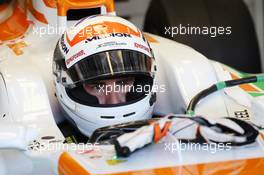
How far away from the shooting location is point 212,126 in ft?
4.94

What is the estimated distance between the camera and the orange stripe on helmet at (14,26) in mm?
2246

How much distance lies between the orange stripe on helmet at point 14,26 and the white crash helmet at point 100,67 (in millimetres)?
417

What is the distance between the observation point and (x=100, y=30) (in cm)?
182

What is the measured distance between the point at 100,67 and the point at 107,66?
0.02 metres

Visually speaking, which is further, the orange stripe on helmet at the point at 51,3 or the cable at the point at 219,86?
the orange stripe on helmet at the point at 51,3

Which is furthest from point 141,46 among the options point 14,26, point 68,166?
point 14,26

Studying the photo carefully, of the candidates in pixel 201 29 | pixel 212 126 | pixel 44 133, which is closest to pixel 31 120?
pixel 44 133

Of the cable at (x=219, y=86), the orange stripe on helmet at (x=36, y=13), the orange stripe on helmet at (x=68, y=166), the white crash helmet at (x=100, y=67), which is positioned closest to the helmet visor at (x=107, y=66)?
the white crash helmet at (x=100, y=67)

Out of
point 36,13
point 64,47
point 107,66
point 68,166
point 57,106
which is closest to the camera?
point 68,166

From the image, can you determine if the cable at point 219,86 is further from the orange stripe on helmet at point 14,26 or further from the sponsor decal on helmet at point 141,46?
the orange stripe on helmet at point 14,26

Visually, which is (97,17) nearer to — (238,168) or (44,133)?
(44,133)

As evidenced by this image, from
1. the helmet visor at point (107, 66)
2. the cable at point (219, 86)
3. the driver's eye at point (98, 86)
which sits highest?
the helmet visor at point (107, 66)

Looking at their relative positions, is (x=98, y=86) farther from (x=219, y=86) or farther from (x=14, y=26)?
(x=14, y=26)

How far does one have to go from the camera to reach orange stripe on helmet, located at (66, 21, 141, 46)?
5.96 ft
